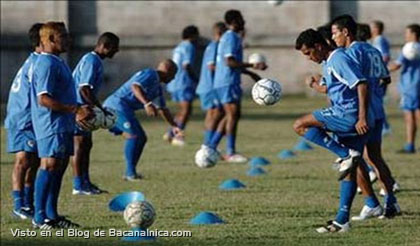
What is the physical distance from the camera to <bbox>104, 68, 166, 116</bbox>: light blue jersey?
15578 mm

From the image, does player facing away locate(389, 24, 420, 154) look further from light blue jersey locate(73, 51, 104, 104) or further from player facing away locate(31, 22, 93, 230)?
player facing away locate(31, 22, 93, 230)

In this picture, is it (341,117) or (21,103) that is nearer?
(341,117)

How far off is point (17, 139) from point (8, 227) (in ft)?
3.68

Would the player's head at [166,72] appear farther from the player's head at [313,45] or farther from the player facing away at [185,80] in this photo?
the player facing away at [185,80]

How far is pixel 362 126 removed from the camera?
1128 centimetres

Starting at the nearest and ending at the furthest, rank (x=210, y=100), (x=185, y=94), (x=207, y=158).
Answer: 1. (x=207, y=158)
2. (x=210, y=100)
3. (x=185, y=94)

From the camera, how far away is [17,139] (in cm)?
1283

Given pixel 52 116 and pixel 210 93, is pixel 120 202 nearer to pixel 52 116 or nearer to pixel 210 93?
pixel 52 116

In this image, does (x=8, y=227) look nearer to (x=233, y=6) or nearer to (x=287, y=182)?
(x=287, y=182)

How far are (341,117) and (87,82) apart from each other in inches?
129

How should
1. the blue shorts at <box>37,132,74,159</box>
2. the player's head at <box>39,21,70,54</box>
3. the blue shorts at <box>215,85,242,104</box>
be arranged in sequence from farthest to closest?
the blue shorts at <box>215,85,242,104</box> → the player's head at <box>39,21,70,54</box> → the blue shorts at <box>37,132,74,159</box>

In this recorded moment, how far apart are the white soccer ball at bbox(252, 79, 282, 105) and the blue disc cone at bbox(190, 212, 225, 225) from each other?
1.50m

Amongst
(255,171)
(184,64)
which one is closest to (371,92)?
(255,171)

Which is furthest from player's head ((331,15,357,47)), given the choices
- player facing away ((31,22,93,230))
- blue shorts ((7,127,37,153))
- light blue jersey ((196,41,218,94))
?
light blue jersey ((196,41,218,94))
